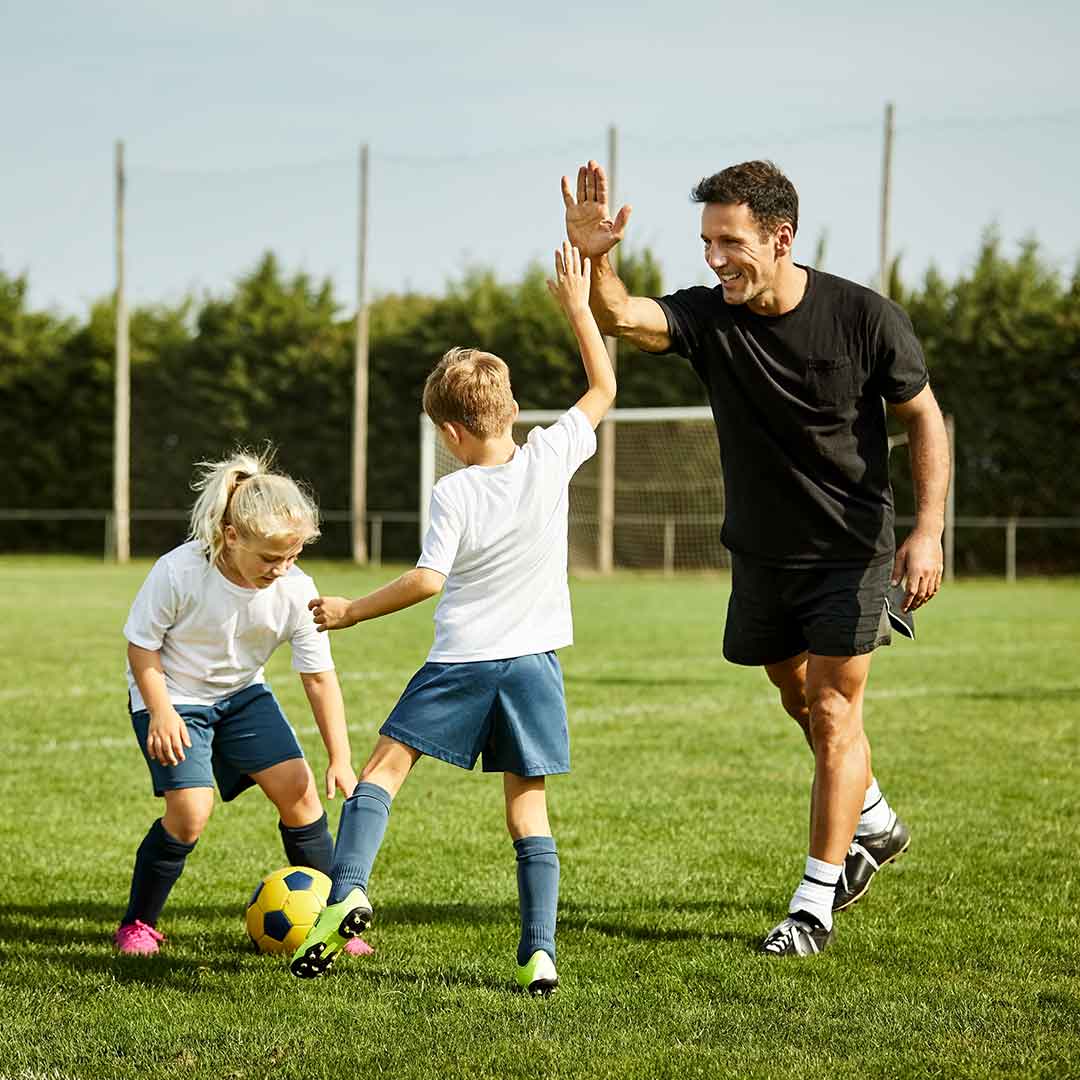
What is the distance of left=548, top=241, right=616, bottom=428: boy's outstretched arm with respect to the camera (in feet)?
12.7

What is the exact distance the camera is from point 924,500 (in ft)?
14.0

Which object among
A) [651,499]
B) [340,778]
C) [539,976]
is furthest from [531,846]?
[651,499]

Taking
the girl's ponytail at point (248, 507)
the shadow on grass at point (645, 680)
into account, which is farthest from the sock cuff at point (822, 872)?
the shadow on grass at point (645, 680)

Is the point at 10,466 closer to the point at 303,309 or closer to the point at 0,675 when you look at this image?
the point at 303,309

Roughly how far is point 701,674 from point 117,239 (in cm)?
2418

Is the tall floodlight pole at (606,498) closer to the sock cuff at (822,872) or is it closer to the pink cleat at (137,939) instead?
the sock cuff at (822,872)

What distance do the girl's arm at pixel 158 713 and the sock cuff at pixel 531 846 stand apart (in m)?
0.96

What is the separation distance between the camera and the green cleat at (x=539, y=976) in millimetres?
3604

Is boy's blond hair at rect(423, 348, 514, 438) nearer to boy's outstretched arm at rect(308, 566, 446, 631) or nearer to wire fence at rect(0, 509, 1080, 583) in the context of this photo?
boy's outstretched arm at rect(308, 566, 446, 631)

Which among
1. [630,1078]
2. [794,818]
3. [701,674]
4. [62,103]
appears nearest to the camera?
[630,1078]

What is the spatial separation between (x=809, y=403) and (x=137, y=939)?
234 cm

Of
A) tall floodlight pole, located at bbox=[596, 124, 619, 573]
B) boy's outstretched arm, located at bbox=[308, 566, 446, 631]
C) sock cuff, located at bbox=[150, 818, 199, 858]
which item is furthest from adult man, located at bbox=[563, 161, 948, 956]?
tall floodlight pole, located at bbox=[596, 124, 619, 573]

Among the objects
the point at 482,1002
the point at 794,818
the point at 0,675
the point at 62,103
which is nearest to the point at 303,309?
the point at 62,103

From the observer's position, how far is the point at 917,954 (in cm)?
401
